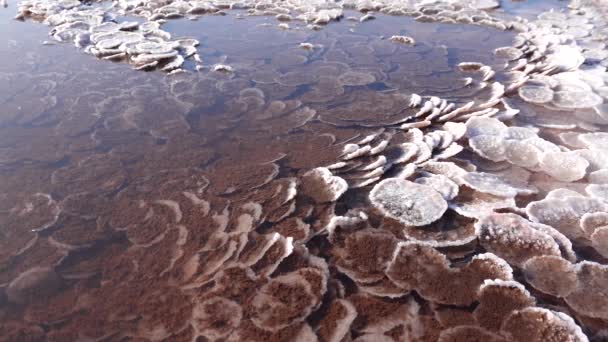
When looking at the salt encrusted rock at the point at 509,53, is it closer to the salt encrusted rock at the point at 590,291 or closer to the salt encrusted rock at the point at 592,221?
the salt encrusted rock at the point at 592,221

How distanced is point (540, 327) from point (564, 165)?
1965mm

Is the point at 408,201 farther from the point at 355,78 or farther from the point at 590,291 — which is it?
the point at 355,78

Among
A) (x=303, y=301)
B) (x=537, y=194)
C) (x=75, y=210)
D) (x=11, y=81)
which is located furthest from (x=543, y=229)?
(x=11, y=81)

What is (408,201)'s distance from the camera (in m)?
3.21

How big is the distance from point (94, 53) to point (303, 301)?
18.0ft

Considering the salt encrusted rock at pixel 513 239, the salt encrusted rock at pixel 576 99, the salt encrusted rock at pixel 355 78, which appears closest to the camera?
the salt encrusted rock at pixel 513 239

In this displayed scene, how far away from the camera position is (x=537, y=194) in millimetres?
3424

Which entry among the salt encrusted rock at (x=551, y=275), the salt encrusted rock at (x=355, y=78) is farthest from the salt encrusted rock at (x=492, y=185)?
the salt encrusted rock at (x=355, y=78)

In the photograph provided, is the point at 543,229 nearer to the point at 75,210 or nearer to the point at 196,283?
the point at 196,283

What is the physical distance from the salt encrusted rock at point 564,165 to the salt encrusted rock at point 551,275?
1.21 meters

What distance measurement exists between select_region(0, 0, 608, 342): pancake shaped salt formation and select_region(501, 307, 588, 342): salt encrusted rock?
0.04 ft

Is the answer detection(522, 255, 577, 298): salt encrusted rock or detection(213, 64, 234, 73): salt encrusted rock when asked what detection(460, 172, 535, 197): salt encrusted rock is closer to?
detection(522, 255, 577, 298): salt encrusted rock

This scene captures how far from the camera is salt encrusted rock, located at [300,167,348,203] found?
337cm

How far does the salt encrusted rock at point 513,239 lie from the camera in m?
2.79
